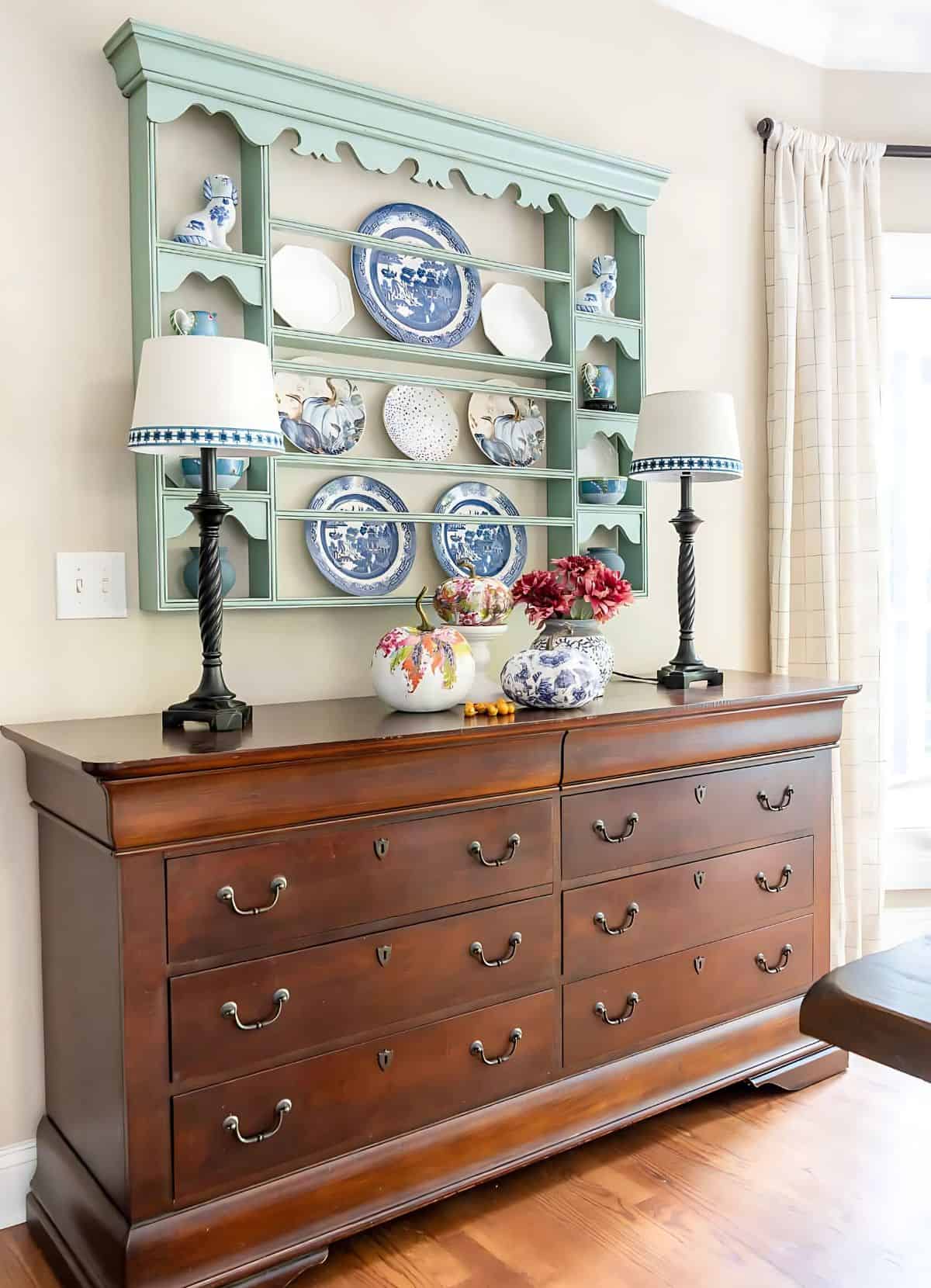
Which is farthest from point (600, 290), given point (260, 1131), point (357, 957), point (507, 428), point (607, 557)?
point (260, 1131)

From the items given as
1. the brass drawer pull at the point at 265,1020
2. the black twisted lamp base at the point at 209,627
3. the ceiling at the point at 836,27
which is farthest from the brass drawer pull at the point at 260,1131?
the ceiling at the point at 836,27

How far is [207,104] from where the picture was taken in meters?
2.06

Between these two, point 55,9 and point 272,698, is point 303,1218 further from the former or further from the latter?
point 55,9

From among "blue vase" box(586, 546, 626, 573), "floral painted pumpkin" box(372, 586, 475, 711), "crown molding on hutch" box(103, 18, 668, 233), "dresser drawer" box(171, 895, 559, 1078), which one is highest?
"crown molding on hutch" box(103, 18, 668, 233)

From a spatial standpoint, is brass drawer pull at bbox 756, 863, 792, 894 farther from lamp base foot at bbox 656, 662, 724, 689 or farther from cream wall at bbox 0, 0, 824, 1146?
cream wall at bbox 0, 0, 824, 1146

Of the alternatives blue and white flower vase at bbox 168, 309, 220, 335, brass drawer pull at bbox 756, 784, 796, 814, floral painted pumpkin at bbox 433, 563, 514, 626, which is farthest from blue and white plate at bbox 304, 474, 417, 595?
brass drawer pull at bbox 756, 784, 796, 814

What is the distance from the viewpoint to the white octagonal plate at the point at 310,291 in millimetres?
2248

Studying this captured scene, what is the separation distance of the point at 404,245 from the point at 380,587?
741mm

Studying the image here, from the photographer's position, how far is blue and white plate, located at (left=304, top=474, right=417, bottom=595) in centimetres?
231

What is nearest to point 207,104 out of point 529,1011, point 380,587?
point 380,587

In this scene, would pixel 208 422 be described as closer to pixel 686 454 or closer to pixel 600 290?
pixel 686 454

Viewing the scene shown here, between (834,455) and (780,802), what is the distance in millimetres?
1180

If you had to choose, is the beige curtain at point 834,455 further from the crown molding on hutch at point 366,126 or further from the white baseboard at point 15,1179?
the white baseboard at point 15,1179

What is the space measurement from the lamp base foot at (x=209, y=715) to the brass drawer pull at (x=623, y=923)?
0.80 metres
